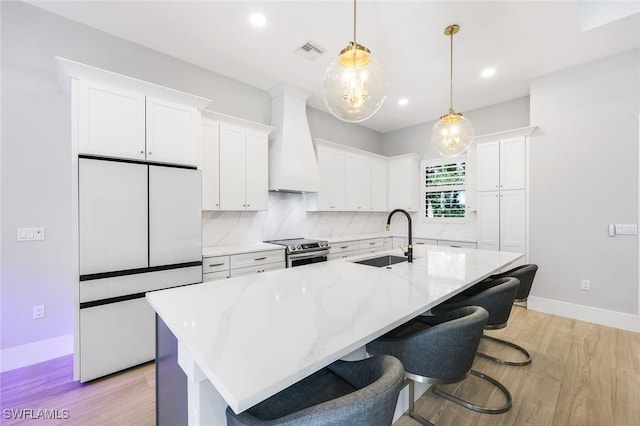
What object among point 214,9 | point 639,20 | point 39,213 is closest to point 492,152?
point 639,20

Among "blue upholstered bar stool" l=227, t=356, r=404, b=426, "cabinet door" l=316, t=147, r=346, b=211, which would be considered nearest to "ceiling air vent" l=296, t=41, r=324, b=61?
"cabinet door" l=316, t=147, r=346, b=211

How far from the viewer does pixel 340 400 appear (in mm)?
732

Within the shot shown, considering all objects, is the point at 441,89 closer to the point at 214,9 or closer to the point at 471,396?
the point at 214,9

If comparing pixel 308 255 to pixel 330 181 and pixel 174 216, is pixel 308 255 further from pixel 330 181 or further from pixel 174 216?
pixel 174 216

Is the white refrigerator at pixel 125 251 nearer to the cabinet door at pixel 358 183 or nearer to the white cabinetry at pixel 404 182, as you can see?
the cabinet door at pixel 358 183

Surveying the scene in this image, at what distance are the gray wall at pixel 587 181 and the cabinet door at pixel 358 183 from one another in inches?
96.4

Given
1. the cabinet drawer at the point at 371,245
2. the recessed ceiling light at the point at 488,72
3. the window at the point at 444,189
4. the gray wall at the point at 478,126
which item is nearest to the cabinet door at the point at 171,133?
the cabinet drawer at the point at 371,245

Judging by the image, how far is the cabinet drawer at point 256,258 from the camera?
121 inches

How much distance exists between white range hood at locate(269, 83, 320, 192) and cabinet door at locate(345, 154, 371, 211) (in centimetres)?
93

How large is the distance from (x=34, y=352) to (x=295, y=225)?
3.06m

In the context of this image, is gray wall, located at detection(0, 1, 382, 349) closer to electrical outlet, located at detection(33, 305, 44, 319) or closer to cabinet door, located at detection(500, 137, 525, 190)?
electrical outlet, located at detection(33, 305, 44, 319)

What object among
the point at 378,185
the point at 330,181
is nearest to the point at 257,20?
the point at 330,181

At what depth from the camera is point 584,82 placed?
3387 millimetres

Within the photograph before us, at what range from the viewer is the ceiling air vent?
117 inches
